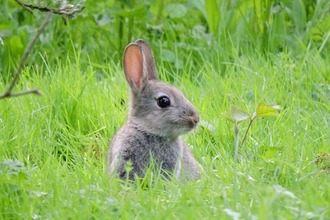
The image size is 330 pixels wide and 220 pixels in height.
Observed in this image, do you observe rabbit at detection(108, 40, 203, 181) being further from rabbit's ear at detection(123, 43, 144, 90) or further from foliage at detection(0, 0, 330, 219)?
foliage at detection(0, 0, 330, 219)

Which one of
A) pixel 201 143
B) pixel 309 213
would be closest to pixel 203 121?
pixel 201 143

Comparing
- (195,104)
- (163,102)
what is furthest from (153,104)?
(195,104)

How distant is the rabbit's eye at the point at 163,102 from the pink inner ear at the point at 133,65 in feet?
0.74

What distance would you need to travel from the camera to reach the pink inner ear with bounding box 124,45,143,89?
17.4ft

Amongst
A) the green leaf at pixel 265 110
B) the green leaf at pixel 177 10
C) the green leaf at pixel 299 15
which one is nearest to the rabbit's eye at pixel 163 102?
the green leaf at pixel 265 110

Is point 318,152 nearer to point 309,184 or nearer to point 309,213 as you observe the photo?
point 309,184

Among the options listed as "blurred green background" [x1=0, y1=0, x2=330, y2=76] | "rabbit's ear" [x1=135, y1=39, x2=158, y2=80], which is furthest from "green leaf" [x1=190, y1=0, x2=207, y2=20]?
"rabbit's ear" [x1=135, y1=39, x2=158, y2=80]

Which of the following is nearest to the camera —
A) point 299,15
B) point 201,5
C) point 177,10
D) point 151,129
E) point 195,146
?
point 151,129

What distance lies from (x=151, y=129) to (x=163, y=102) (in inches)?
8.6

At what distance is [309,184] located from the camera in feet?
13.2

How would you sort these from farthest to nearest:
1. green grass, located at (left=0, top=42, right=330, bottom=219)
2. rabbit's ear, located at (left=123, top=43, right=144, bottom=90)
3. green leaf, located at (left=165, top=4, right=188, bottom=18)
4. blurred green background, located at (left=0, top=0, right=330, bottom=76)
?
green leaf, located at (left=165, top=4, right=188, bottom=18) < blurred green background, located at (left=0, top=0, right=330, bottom=76) < rabbit's ear, located at (left=123, top=43, right=144, bottom=90) < green grass, located at (left=0, top=42, right=330, bottom=219)

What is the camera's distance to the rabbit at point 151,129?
4.91 meters

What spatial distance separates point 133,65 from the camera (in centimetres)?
534

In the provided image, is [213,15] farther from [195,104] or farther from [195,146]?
[195,146]
